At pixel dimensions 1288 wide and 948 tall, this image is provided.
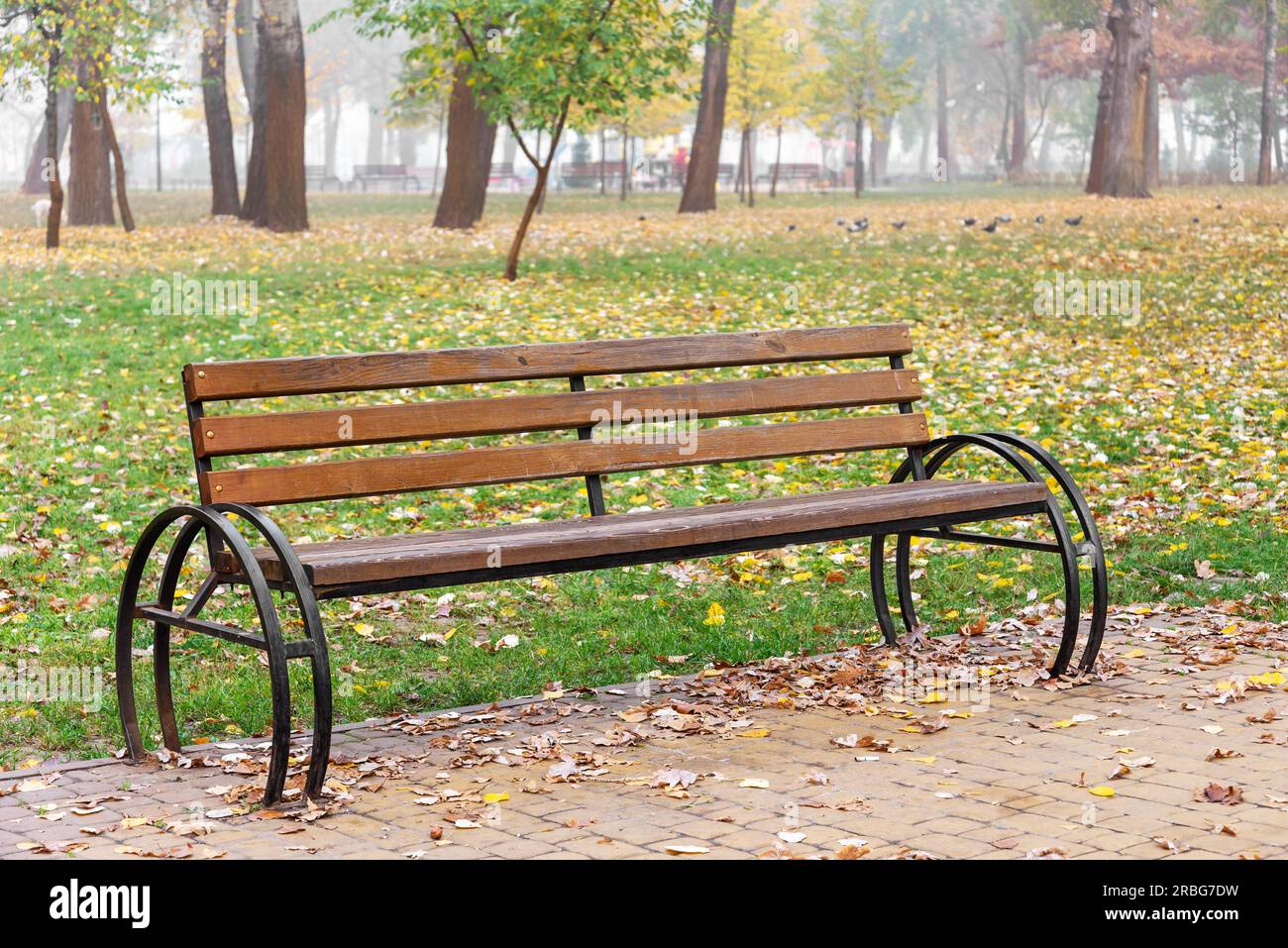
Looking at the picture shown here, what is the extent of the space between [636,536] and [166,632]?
1435mm

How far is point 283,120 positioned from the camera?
21.5 metres

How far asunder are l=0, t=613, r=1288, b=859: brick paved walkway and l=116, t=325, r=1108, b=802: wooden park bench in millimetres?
267

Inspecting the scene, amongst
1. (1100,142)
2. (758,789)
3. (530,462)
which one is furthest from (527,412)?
(1100,142)

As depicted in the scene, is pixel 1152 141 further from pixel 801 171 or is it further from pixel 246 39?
pixel 246 39

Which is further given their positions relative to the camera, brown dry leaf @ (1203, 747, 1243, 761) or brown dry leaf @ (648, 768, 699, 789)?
brown dry leaf @ (1203, 747, 1243, 761)


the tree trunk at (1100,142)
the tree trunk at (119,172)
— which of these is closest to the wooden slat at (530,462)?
the tree trunk at (119,172)

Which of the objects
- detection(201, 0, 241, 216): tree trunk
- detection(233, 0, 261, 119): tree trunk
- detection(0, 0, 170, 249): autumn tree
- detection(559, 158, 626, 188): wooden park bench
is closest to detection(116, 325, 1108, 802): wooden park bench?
detection(0, 0, 170, 249): autumn tree

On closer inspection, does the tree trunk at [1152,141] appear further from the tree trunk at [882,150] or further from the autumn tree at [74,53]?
the autumn tree at [74,53]

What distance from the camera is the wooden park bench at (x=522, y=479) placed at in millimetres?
4391

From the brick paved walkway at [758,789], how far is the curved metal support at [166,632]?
122 millimetres

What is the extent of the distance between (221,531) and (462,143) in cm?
1755

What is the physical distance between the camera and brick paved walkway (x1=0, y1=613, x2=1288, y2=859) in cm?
387

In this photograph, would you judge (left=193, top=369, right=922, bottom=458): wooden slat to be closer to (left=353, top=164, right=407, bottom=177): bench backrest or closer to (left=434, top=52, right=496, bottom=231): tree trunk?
(left=434, top=52, right=496, bottom=231): tree trunk

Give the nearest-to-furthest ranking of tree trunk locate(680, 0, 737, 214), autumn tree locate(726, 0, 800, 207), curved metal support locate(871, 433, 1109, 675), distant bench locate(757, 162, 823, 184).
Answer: curved metal support locate(871, 433, 1109, 675), tree trunk locate(680, 0, 737, 214), autumn tree locate(726, 0, 800, 207), distant bench locate(757, 162, 823, 184)
